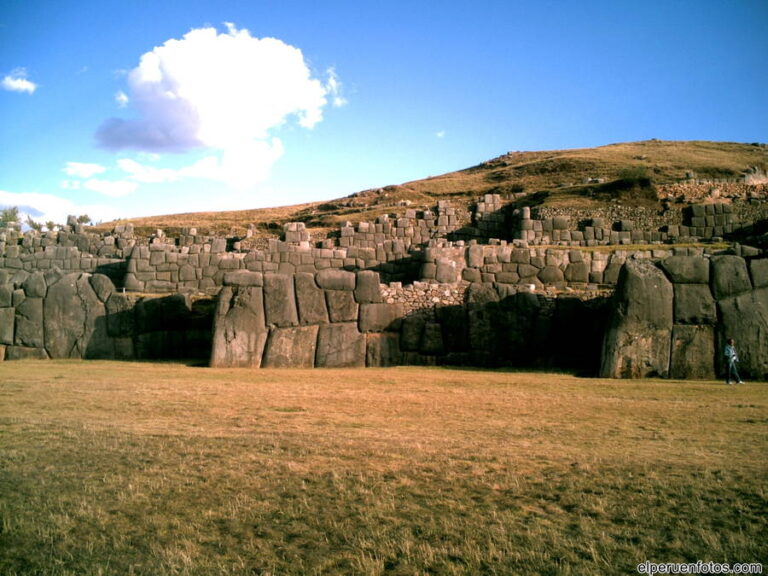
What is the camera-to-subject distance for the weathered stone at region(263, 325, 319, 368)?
16.3 metres

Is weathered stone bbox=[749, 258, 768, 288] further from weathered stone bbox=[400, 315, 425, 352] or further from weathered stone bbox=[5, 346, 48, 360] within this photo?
weathered stone bbox=[5, 346, 48, 360]

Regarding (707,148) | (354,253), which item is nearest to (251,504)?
(354,253)

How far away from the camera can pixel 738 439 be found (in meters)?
7.64

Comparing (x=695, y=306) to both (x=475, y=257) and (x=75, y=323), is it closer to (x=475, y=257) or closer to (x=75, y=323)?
(x=475, y=257)

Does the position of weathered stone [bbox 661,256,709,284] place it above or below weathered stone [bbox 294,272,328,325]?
above

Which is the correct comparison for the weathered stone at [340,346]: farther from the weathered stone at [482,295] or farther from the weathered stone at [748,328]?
the weathered stone at [748,328]

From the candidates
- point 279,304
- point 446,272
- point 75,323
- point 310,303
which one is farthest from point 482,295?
point 75,323

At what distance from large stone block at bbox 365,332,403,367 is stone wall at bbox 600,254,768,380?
5589 mm

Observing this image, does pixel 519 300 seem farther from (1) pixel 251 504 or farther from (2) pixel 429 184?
(2) pixel 429 184

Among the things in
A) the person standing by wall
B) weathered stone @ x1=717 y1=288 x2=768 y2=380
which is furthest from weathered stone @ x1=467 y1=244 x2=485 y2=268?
the person standing by wall

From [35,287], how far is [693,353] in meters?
17.8

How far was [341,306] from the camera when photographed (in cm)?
1716

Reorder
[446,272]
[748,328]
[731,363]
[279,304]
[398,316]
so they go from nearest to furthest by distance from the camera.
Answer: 1. [731,363]
2. [748,328]
3. [279,304]
4. [398,316]
5. [446,272]

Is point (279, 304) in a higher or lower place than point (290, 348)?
higher
